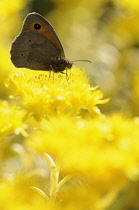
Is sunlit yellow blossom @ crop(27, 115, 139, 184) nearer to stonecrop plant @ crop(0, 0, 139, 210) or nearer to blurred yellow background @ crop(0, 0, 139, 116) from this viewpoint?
stonecrop plant @ crop(0, 0, 139, 210)

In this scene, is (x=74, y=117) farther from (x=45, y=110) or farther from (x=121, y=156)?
(x=121, y=156)

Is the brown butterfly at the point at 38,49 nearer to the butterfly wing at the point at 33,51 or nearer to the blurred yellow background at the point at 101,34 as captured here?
the butterfly wing at the point at 33,51

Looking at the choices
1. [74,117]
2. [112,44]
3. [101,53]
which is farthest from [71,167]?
[112,44]

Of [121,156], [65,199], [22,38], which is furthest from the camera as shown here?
[22,38]

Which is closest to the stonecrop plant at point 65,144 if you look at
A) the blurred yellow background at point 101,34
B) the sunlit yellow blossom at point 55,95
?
the sunlit yellow blossom at point 55,95

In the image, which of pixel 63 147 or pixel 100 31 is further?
pixel 100 31

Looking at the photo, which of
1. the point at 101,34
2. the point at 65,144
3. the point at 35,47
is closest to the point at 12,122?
the point at 65,144


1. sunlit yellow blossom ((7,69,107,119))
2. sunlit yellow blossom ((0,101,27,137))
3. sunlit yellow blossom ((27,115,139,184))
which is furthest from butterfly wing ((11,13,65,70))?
sunlit yellow blossom ((27,115,139,184))
